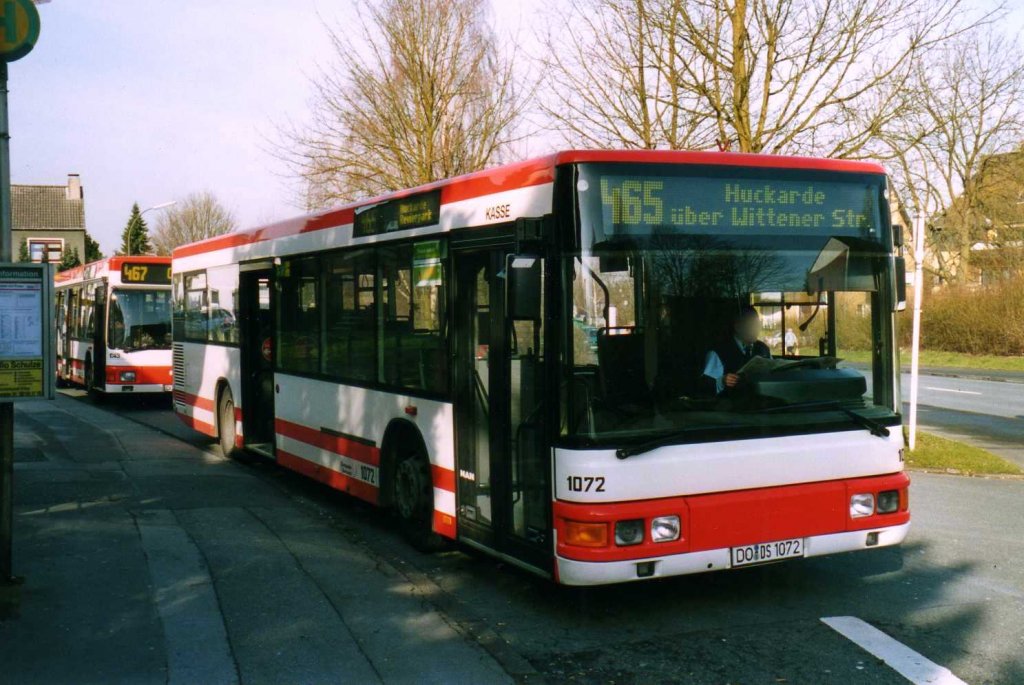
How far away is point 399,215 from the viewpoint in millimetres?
8742

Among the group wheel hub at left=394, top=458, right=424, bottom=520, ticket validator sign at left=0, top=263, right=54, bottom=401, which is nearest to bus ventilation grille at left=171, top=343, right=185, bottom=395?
wheel hub at left=394, top=458, right=424, bottom=520

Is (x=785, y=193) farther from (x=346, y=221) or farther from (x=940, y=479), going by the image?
(x=940, y=479)

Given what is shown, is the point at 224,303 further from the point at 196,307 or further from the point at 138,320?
the point at 138,320

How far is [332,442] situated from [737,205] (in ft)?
16.6

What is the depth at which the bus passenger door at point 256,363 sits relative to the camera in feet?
40.8

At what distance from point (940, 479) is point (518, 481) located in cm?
744

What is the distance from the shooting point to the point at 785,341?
6676mm

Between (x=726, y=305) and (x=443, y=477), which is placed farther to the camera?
(x=443, y=477)

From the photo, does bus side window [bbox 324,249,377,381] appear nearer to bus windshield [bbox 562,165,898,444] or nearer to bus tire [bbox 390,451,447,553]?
bus tire [bbox 390,451,447,553]

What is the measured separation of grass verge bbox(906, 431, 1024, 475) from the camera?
12945 mm

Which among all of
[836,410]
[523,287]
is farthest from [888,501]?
[523,287]

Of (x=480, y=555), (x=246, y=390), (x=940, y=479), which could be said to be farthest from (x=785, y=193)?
(x=246, y=390)

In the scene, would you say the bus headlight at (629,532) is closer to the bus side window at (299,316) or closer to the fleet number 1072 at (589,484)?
the fleet number 1072 at (589,484)

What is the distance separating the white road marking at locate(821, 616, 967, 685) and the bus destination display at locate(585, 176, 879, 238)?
92.4 inches
